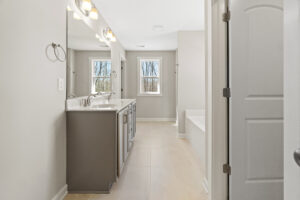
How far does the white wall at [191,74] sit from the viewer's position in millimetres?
4543

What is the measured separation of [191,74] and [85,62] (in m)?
2.59

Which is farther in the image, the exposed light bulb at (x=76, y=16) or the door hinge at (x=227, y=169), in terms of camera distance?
the exposed light bulb at (x=76, y=16)

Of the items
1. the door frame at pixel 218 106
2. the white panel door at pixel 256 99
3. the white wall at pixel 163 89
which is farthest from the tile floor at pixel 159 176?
the white wall at pixel 163 89

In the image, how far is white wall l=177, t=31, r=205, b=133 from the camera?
4543mm

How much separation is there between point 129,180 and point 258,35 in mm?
2039

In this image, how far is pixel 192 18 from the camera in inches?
152

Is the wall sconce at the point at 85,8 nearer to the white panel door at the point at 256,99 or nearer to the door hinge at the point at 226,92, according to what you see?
the white panel door at the point at 256,99

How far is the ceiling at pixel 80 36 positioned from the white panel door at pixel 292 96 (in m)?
2.11

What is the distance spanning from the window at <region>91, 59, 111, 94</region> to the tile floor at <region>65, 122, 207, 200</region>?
127cm

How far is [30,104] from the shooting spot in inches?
57.2

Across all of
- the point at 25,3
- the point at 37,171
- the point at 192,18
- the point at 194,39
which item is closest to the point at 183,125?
the point at 194,39

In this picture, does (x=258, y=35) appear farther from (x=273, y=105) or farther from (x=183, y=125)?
(x=183, y=125)

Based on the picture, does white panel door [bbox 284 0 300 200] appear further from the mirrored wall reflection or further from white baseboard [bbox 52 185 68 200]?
the mirrored wall reflection

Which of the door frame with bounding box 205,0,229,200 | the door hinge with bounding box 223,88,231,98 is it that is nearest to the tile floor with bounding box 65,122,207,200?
the door frame with bounding box 205,0,229,200
